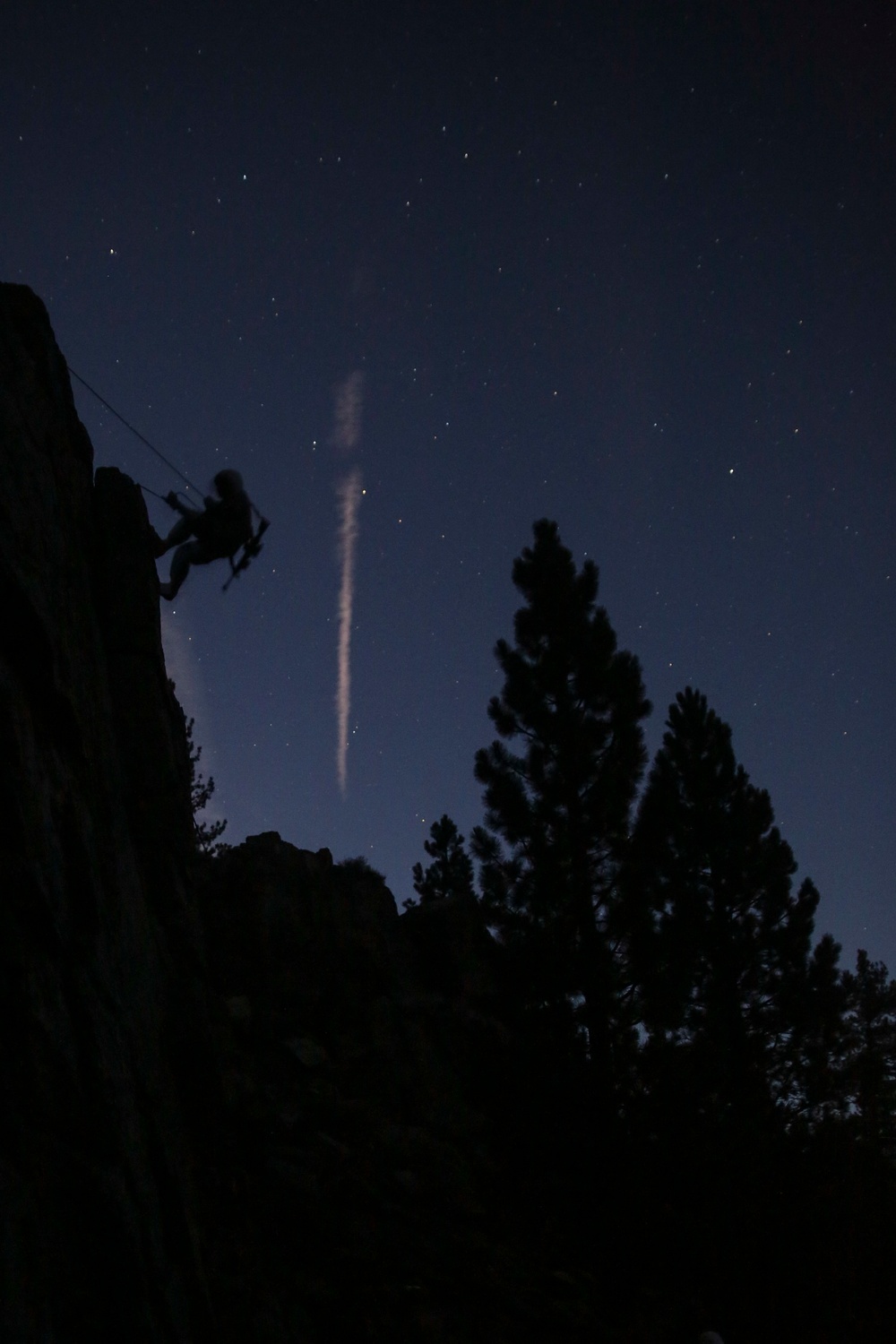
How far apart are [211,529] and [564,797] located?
36.8 ft

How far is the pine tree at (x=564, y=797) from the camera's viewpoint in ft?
62.6

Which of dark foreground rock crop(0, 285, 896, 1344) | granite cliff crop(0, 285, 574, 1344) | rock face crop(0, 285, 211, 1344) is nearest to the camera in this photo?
rock face crop(0, 285, 211, 1344)

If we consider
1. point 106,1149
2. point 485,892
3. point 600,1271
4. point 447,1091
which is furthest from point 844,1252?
point 106,1149

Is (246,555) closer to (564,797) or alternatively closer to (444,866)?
(564,797)

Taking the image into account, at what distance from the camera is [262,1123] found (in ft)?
39.6

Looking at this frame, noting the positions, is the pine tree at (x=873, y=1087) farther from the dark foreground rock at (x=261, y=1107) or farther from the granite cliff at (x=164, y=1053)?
the granite cliff at (x=164, y=1053)

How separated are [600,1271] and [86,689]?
12113mm

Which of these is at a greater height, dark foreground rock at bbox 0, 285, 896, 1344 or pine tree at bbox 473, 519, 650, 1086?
pine tree at bbox 473, 519, 650, 1086

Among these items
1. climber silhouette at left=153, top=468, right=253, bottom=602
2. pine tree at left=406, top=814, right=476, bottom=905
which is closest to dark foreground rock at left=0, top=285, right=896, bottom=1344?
climber silhouette at left=153, top=468, right=253, bottom=602

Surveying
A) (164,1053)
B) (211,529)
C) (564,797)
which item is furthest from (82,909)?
(564,797)

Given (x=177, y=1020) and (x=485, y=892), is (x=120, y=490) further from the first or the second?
(x=485, y=892)

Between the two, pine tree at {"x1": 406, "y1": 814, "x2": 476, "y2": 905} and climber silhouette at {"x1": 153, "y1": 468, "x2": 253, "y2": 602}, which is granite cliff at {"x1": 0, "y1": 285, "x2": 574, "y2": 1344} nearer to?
climber silhouette at {"x1": 153, "y1": 468, "x2": 253, "y2": 602}

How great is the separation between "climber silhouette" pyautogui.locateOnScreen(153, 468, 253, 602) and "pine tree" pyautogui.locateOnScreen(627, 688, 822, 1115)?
38.0 feet

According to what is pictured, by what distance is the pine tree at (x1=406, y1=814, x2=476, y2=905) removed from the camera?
37.6m
